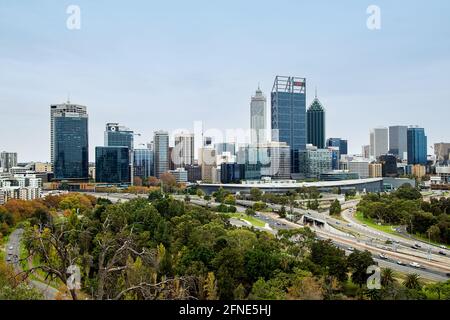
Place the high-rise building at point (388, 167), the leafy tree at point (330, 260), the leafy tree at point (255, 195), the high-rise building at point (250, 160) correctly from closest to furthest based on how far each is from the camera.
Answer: the leafy tree at point (330, 260), the leafy tree at point (255, 195), the high-rise building at point (388, 167), the high-rise building at point (250, 160)

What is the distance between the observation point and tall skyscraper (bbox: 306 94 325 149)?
26.9m

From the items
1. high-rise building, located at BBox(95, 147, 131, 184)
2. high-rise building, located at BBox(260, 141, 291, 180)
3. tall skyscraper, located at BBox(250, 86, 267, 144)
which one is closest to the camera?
tall skyscraper, located at BBox(250, 86, 267, 144)

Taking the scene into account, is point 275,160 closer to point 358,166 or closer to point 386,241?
point 358,166

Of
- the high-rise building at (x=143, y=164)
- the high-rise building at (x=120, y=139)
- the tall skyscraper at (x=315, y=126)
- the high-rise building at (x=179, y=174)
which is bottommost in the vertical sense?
the high-rise building at (x=179, y=174)

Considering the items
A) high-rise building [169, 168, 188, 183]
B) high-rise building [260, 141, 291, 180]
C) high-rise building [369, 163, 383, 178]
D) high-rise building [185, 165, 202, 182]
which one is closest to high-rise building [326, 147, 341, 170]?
high-rise building [369, 163, 383, 178]

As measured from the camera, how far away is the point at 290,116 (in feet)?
83.3

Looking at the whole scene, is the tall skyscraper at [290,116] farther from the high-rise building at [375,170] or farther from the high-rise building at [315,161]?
the high-rise building at [375,170]

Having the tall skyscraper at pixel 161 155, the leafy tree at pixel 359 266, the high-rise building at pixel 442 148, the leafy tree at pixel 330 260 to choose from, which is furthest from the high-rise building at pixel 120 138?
the leafy tree at pixel 359 266

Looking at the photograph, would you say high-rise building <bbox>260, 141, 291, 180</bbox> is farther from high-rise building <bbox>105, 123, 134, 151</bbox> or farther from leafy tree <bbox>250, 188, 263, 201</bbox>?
high-rise building <bbox>105, 123, 134, 151</bbox>

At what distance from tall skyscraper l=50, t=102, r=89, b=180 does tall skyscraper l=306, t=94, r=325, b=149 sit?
18319mm

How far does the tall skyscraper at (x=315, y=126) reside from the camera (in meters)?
26.9

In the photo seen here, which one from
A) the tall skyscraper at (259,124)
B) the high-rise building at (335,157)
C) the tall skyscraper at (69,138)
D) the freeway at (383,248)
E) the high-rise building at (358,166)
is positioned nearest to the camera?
the freeway at (383,248)
